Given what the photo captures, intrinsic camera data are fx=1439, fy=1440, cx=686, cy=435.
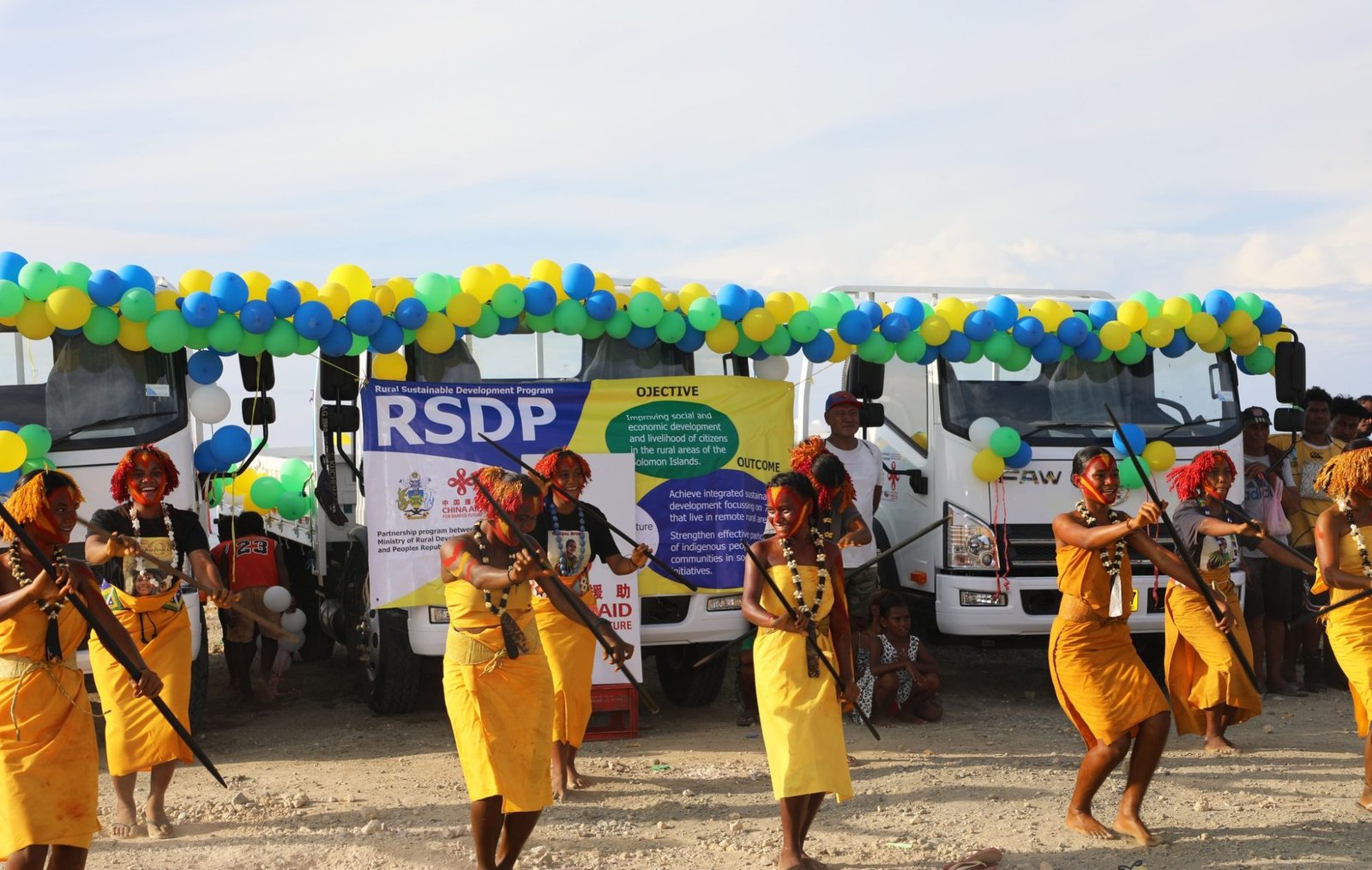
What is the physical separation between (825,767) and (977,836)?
111 centimetres

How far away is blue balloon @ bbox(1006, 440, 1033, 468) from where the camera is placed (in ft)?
29.3

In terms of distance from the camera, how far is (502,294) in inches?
321

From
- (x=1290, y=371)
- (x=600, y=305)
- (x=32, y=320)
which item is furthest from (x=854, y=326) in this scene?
(x=32, y=320)

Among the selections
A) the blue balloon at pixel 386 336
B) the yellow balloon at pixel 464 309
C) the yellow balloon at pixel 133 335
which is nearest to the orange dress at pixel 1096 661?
the yellow balloon at pixel 464 309

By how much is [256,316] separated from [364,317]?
0.57m

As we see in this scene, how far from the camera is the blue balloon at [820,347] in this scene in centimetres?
888

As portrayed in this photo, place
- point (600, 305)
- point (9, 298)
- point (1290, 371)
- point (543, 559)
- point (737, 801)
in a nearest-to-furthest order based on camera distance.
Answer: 1. point (543, 559)
2. point (737, 801)
3. point (9, 298)
4. point (600, 305)
5. point (1290, 371)

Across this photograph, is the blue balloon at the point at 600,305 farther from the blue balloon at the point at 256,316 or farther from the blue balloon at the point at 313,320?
the blue balloon at the point at 256,316

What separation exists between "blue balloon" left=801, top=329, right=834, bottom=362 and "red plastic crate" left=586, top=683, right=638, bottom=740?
2318 millimetres

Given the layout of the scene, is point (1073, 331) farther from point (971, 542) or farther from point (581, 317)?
point (581, 317)

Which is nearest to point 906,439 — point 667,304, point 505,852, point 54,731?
point 667,304

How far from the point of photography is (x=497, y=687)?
5312mm

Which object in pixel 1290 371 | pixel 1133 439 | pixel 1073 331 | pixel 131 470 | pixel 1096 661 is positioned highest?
pixel 1073 331

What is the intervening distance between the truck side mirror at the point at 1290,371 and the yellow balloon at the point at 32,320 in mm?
7410
